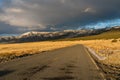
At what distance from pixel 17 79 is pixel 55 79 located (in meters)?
2.12

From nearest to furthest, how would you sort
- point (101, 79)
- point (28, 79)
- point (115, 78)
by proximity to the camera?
point (28, 79) → point (101, 79) → point (115, 78)

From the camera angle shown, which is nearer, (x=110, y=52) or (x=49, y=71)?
(x=49, y=71)

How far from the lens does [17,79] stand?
562 inches

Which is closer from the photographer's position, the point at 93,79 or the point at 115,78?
the point at 93,79

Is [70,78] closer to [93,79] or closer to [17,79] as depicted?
[93,79]

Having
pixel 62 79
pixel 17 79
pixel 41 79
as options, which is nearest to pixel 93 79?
pixel 62 79

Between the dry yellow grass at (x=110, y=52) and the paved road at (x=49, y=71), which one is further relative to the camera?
the dry yellow grass at (x=110, y=52)

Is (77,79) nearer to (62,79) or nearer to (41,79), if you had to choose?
(62,79)

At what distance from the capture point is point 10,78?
14828 millimetres

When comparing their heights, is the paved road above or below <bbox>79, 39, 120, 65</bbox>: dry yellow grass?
above

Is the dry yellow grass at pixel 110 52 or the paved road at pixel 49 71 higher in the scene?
the paved road at pixel 49 71

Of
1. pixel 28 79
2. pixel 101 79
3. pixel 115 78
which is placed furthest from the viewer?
pixel 115 78

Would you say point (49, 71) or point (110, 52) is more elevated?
point (49, 71)

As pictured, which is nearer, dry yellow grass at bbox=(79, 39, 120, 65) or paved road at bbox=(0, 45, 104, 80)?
paved road at bbox=(0, 45, 104, 80)
